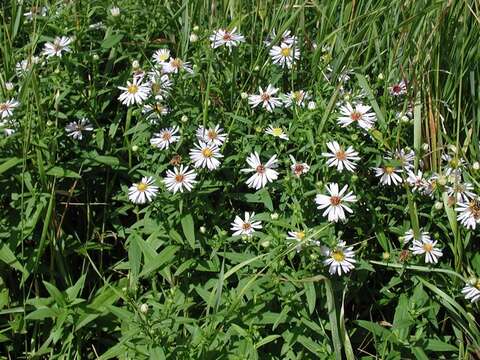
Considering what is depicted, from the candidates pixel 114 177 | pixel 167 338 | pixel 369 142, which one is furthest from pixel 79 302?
pixel 369 142

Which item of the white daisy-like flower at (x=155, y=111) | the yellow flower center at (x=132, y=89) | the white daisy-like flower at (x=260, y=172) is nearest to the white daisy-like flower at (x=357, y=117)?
the white daisy-like flower at (x=260, y=172)

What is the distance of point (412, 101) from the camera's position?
290 centimetres

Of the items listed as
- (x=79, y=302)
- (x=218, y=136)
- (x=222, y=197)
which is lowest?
(x=79, y=302)

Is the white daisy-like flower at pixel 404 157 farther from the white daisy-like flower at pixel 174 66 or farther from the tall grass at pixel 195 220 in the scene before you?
the white daisy-like flower at pixel 174 66

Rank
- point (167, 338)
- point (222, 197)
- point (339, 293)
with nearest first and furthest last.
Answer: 1. point (167, 338)
2. point (339, 293)
3. point (222, 197)

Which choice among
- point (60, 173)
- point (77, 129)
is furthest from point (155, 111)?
point (60, 173)

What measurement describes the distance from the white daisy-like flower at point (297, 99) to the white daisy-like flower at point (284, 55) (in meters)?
0.23

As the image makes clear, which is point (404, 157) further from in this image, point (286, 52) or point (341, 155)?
point (286, 52)

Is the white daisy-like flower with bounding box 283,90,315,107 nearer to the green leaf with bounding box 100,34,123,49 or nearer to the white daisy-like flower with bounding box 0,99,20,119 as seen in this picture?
the green leaf with bounding box 100,34,123,49

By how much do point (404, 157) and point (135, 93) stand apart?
1013mm

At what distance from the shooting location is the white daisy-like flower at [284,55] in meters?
3.04

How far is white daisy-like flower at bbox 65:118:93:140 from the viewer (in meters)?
2.89

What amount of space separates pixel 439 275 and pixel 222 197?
0.81m

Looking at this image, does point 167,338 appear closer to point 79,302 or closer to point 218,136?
point 79,302
